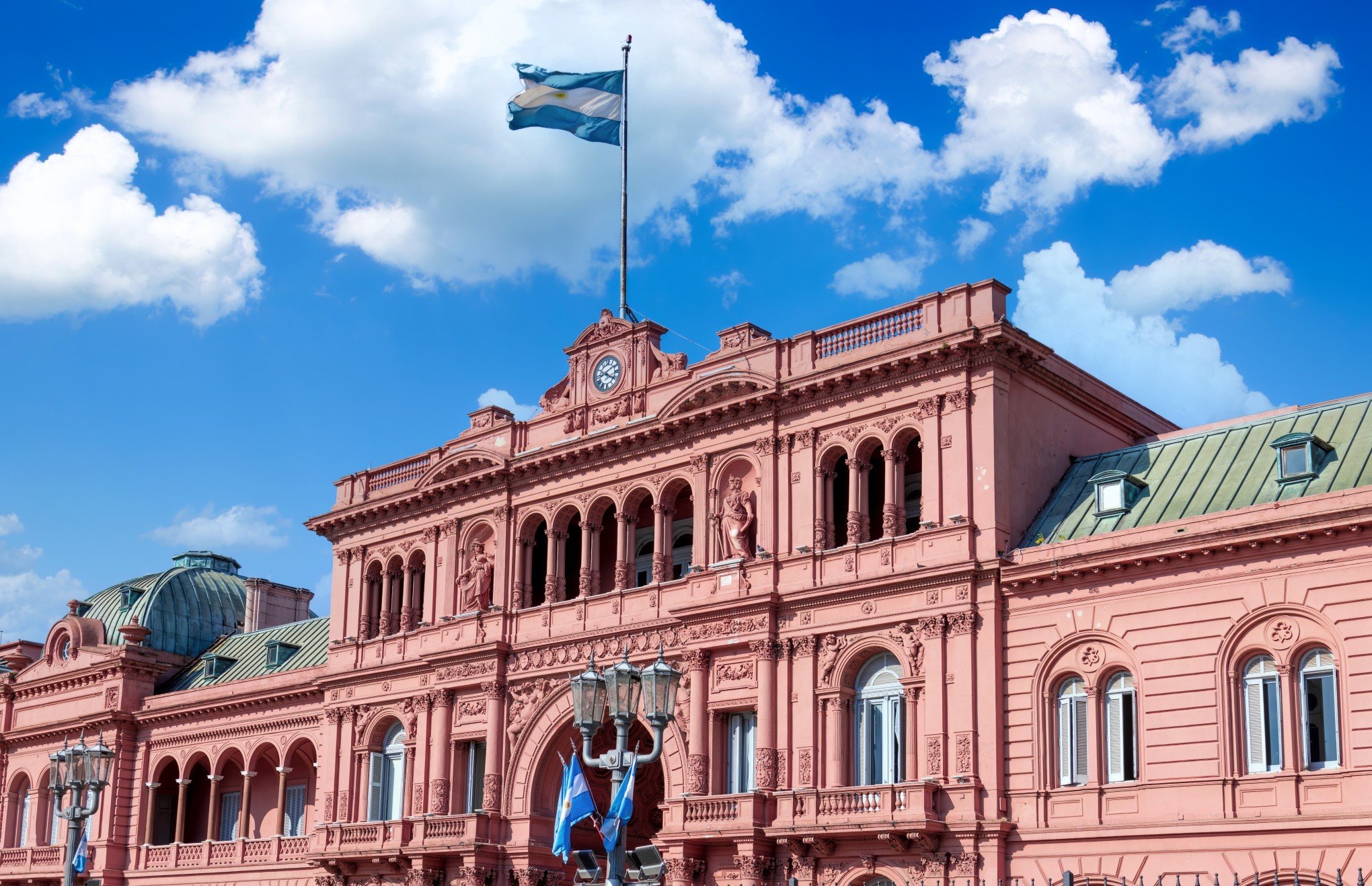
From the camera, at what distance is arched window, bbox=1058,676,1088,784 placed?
1490 inches

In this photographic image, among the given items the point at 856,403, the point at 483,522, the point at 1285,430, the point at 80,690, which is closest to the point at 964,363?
the point at 856,403

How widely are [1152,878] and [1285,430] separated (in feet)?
37.5

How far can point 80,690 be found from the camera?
67.9 metres

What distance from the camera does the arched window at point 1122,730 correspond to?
1459 inches

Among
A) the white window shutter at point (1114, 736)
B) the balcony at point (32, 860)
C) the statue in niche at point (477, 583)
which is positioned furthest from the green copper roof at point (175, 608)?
the white window shutter at point (1114, 736)

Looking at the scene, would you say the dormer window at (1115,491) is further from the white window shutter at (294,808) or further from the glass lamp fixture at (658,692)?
the white window shutter at (294,808)

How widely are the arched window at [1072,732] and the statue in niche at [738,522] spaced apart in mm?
9810

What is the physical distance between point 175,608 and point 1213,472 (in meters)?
46.8

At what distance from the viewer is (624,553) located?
48.2 meters

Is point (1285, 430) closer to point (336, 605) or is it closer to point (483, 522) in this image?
point (483, 522)

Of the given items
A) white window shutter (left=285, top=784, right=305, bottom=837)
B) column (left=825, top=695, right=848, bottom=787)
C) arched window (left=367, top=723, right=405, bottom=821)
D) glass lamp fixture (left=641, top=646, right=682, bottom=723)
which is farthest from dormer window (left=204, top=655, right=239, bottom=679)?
glass lamp fixture (left=641, top=646, right=682, bottom=723)

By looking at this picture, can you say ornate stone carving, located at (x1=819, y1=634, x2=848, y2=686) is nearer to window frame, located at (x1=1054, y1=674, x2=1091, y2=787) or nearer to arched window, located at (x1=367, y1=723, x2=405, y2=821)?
window frame, located at (x1=1054, y1=674, x2=1091, y2=787)

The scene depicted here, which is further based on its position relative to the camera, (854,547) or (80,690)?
(80,690)

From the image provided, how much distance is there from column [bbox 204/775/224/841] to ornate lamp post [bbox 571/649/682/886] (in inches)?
1469
